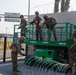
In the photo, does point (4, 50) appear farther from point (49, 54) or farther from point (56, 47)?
point (56, 47)

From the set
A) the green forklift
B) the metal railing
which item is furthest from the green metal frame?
the metal railing

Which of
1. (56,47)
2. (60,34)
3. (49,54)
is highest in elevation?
(60,34)

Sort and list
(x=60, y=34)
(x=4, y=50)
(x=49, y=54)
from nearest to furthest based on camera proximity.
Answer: (x=49, y=54)
(x=60, y=34)
(x=4, y=50)

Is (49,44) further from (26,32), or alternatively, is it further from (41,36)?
(26,32)

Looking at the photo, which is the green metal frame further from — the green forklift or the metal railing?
the metal railing

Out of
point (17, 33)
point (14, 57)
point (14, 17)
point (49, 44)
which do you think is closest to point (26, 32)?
point (17, 33)

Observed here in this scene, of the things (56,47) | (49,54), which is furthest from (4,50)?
(56,47)

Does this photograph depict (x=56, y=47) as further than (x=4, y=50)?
No

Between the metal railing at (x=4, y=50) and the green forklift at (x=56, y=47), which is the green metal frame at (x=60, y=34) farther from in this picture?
the metal railing at (x=4, y=50)

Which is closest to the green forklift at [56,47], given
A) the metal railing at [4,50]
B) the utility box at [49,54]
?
the utility box at [49,54]

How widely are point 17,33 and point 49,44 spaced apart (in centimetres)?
323

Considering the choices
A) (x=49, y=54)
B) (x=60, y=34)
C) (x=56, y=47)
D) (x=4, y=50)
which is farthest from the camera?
(x=4, y=50)

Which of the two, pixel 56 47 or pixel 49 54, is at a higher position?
pixel 56 47

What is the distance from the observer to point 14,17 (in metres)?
47.4
